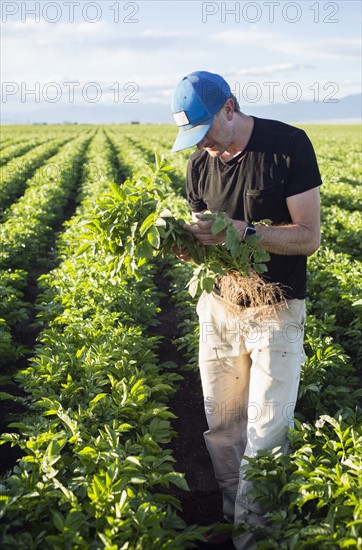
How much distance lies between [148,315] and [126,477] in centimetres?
302

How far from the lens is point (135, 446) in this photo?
133 inches

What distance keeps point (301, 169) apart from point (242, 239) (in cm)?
48

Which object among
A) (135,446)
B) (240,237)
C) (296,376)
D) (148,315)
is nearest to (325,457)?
(296,376)

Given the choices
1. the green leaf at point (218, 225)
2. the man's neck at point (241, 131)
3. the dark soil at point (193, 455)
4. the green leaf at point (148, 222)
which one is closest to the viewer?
the green leaf at point (218, 225)

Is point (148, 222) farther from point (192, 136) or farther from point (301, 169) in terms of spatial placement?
point (301, 169)

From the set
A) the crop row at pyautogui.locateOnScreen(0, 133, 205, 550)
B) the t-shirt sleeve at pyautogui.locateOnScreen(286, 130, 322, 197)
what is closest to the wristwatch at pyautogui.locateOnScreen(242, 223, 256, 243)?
the t-shirt sleeve at pyautogui.locateOnScreen(286, 130, 322, 197)

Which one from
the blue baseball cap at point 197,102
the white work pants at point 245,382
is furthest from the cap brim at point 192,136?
the white work pants at point 245,382

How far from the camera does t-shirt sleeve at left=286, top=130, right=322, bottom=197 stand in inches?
119

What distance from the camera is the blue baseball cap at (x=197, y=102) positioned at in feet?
9.93

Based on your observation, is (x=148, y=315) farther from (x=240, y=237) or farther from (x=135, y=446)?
(x=240, y=237)

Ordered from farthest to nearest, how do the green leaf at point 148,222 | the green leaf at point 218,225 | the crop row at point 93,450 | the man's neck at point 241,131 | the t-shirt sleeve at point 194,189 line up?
the t-shirt sleeve at point 194,189, the man's neck at point 241,131, the green leaf at point 148,222, the green leaf at point 218,225, the crop row at point 93,450

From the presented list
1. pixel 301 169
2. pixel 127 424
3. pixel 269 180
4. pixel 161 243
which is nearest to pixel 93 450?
pixel 127 424

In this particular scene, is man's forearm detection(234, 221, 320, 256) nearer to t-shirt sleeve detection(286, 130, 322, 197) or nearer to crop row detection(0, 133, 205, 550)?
t-shirt sleeve detection(286, 130, 322, 197)

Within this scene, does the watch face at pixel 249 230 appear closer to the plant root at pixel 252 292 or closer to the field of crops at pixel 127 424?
the plant root at pixel 252 292
